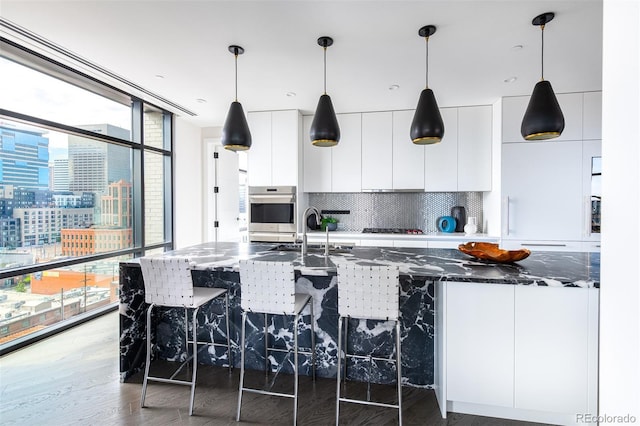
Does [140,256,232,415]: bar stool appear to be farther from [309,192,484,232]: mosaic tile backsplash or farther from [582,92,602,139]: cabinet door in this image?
[582,92,602,139]: cabinet door

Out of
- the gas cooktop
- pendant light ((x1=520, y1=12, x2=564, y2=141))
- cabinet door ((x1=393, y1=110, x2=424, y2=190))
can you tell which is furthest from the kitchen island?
cabinet door ((x1=393, y1=110, x2=424, y2=190))

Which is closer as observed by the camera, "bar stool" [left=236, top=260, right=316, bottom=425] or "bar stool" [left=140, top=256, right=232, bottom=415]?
"bar stool" [left=236, top=260, right=316, bottom=425]

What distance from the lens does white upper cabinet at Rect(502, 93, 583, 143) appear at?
352 centimetres

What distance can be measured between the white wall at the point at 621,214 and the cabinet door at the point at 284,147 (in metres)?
3.64

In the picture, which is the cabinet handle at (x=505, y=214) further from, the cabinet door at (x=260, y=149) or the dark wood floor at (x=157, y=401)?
the cabinet door at (x=260, y=149)

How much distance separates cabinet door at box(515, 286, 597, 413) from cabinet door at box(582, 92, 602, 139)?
2.77m

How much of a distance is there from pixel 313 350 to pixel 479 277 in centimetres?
124

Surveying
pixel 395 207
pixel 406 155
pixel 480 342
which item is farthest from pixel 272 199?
pixel 480 342

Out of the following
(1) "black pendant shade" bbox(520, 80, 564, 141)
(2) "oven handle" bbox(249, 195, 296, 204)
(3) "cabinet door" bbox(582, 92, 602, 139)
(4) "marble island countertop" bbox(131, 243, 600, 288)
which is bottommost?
(4) "marble island countertop" bbox(131, 243, 600, 288)

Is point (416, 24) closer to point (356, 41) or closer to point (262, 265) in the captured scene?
point (356, 41)

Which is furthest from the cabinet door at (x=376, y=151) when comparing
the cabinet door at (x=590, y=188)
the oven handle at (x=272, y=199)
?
the cabinet door at (x=590, y=188)

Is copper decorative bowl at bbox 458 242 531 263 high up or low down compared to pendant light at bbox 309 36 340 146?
down

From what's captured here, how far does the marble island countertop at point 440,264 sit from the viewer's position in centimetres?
170

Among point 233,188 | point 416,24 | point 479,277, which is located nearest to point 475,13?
point 416,24
